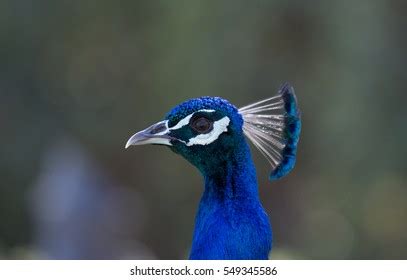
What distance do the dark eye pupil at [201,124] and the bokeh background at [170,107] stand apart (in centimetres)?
257

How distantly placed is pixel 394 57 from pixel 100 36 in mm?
1483

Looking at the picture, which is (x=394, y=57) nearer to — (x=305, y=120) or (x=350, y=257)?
(x=305, y=120)

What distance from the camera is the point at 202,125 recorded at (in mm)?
1754

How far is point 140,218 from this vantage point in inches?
186

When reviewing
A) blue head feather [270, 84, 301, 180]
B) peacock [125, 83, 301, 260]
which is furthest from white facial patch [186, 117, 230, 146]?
blue head feather [270, 84, 301, 180]

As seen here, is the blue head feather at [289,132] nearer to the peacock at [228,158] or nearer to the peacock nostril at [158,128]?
the peacock at [228,158]

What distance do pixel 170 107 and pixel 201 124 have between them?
2.79 m

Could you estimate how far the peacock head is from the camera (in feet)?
5.74

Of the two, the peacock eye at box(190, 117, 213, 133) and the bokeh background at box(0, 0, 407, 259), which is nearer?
the peacock eye at box(190, 117, 213, 133)

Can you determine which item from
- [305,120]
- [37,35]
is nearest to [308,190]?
[305,120]

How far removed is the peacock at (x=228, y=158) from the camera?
5.74 ft

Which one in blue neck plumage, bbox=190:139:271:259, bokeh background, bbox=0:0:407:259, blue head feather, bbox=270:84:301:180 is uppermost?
bokeh background, bbox=0:0:407:259

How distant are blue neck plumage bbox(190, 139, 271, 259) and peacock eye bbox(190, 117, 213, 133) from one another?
65 mm

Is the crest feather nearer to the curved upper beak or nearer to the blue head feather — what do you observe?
the blue head feather
